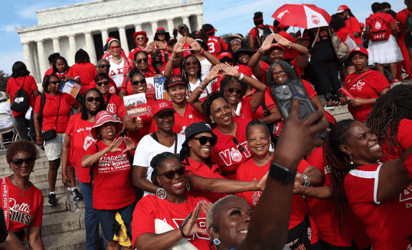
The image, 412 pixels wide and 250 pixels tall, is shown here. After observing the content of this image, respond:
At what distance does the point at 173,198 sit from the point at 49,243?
3503 mm

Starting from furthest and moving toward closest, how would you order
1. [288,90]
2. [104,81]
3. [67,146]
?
1. [104,81]
2. [67,146]
3. [288,90]

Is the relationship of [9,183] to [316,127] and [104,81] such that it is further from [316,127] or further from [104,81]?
[316,127]

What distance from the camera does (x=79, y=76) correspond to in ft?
27.1

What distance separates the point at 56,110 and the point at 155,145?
133 inches

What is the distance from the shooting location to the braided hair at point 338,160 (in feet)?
9.92

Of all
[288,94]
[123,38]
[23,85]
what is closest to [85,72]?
[23,85]

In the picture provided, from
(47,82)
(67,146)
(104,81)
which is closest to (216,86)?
(104,81)

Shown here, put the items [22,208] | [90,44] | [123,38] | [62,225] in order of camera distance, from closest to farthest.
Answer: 1. [22,208]
2. [62,225]
3. [123,38]
4. [90,44]

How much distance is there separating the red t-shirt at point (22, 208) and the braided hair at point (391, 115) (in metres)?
3.54

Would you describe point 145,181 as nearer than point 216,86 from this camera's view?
Yes

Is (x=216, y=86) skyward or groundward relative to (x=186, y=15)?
groundward

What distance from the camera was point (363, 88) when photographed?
5738mm

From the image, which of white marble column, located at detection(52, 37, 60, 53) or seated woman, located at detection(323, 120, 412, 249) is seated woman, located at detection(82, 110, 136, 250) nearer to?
seated woman, located at detection(323, 120, 412, 249)

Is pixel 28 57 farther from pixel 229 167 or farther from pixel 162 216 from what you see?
pixel 162 216
